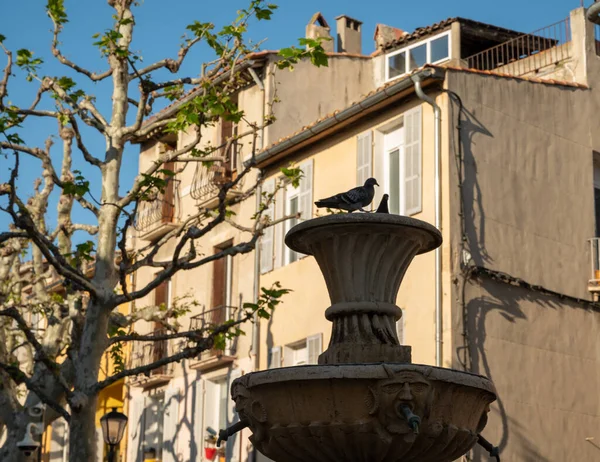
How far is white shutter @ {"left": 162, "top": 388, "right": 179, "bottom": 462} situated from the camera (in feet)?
89.9

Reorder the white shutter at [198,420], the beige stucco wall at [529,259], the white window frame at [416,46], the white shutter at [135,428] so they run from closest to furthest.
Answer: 1. the beige stucco wall at [529,259]
2. the white shutter at [198,420]
3. the white window frame at [416,46]
4. the white shutter at [135,428]

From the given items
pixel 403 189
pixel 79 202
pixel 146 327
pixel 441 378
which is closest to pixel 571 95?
pixel 403 189

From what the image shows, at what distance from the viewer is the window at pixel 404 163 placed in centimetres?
2114

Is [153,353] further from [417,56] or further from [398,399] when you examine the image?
[398,399]

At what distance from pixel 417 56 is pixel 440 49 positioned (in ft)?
1.98

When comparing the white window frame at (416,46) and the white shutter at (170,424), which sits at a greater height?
the white window frame at (416,46)

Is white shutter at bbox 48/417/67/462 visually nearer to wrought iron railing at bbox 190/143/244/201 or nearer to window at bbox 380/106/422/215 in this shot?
wrought iron railing at bbox 190/143/244/201

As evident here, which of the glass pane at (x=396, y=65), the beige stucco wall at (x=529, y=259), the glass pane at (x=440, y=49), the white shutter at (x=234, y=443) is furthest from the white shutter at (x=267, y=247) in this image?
the beige stucco wall at (x=529, y=259)

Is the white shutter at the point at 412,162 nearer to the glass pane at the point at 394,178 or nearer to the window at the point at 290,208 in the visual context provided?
the glass pane at the point at 394,178

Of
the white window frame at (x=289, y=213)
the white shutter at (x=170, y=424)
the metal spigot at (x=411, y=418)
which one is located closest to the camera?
the metal spigot at (x=411, y=418)

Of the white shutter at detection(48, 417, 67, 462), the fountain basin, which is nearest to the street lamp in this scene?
the fountain basin

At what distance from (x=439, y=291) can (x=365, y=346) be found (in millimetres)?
9915

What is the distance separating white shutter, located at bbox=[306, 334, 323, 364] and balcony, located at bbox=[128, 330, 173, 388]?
5.36m

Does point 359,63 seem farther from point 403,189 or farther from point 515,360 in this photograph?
point 515,360
